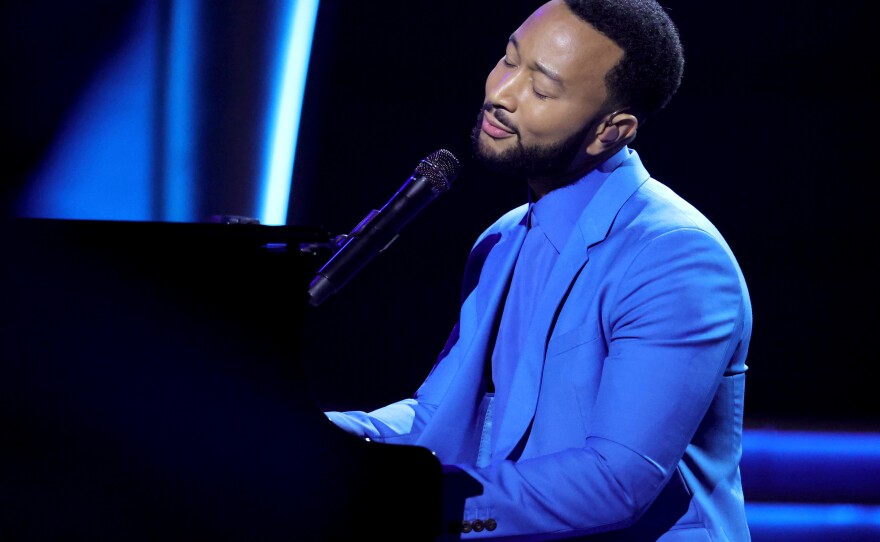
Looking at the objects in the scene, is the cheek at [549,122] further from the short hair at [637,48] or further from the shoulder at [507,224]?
the shoulder at [507,224]

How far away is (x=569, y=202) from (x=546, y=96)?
0.21 metres

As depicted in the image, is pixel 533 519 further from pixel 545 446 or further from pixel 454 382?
pixel 454 382

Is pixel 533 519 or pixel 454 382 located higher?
pixel 454 382

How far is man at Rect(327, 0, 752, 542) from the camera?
126 cm

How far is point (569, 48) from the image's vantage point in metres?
1.51

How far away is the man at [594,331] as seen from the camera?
4.12 ft

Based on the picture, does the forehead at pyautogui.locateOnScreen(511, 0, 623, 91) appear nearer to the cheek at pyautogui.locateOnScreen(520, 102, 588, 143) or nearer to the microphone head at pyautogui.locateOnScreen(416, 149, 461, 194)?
the cheek at pyautogui.locateOnScreen(520, 102, 588, 143)

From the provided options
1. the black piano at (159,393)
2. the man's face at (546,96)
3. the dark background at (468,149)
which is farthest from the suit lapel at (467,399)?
the dark background at (468,149)

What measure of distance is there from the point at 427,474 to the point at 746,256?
1891 mm

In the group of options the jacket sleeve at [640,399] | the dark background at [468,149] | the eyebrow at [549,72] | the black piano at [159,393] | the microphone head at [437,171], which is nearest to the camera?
the black piano at [159,393]

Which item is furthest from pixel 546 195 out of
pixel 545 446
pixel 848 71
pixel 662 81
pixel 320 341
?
pixel 848 71

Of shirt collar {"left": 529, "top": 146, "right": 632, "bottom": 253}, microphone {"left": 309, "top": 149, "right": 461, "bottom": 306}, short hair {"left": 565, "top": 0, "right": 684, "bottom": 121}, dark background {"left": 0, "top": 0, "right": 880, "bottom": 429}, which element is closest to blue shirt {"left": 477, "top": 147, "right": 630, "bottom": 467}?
shirt collar {"left": 529, "top": 146, "right": 632, "bottom": 253}

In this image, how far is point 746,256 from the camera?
270 centimetres

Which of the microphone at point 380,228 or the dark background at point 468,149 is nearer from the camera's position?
the microphone at point 380,228
